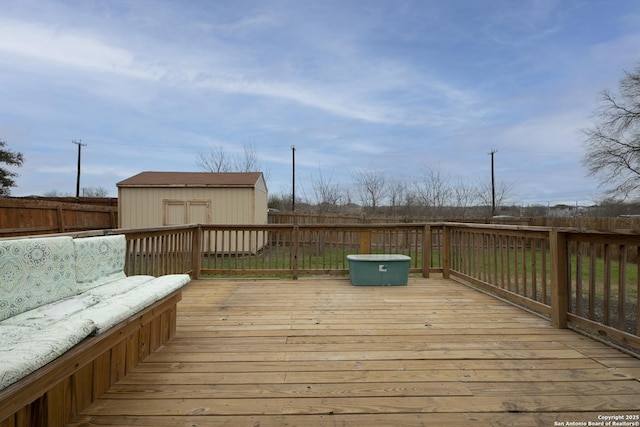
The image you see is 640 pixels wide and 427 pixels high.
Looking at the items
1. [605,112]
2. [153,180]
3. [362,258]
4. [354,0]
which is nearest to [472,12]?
[354,0]

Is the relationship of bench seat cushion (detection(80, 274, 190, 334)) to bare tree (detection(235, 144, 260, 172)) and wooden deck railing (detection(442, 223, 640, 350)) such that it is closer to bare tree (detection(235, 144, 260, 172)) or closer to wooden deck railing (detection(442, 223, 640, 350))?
wooden deck railing (detection(442, 223, 640, 350))

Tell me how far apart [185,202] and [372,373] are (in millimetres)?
9084

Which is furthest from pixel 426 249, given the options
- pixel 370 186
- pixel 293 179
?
pixel 293 179

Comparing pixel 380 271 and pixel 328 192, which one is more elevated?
pixel 328 192

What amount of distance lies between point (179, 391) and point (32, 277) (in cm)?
116

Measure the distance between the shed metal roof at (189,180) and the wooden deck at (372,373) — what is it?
6922mm

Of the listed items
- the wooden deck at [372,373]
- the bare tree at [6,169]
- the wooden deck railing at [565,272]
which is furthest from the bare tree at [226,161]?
the wooden deck at [372,373]

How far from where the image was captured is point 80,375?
1.60 metres

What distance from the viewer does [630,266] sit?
832 centimetres

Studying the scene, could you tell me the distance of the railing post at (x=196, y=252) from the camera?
5.34m

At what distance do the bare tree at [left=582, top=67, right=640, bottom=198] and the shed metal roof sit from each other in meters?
14.7

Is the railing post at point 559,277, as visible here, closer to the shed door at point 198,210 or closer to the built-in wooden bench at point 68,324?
the built-in wooden bench at point 68,324

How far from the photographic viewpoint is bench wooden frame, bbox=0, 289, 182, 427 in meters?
1.20

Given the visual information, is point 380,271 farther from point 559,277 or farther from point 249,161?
point 249,161
